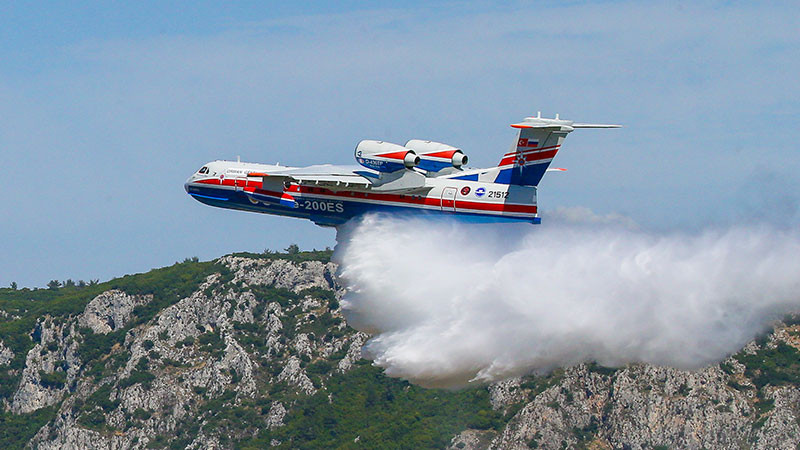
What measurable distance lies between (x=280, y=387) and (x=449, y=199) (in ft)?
258

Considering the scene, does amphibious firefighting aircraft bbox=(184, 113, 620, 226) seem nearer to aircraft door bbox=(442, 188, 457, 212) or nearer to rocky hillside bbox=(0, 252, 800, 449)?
aircraft door bbox=(442, 188, 457, 212)

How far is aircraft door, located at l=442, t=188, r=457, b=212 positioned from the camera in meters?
43.1

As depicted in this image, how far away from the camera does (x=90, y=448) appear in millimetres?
119938

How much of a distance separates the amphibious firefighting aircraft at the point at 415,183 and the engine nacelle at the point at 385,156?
0.10 feet

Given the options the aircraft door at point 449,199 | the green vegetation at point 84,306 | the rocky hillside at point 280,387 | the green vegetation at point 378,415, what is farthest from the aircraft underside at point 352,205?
the green vegetation at point 84,306

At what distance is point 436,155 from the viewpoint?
4303 cm

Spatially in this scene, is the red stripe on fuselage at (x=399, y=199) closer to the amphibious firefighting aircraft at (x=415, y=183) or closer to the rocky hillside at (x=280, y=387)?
the amphibious firefighting aircraft at (x=415, y=183)

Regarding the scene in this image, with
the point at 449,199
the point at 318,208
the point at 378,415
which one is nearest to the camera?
the point at 449,199

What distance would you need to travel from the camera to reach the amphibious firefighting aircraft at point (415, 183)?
137ft

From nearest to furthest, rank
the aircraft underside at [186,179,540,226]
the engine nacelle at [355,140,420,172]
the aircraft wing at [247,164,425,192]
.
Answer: the aircraft underside at [186,179,540,226] < the engine nacelle at [355,140,420,172] < the aircraft wing at [247,164,425,192]

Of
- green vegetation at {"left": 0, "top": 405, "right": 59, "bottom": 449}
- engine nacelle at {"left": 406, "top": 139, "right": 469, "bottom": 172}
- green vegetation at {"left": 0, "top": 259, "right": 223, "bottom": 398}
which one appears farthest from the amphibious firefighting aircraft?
green vegetation at {"left": 0, "top": 259, "right": 223, "bottom": 398}

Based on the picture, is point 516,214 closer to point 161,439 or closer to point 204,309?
point 161,439

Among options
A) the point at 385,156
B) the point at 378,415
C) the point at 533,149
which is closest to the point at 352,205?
the point at 385,156

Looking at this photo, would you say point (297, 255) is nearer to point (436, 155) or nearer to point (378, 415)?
point (378, 415)
